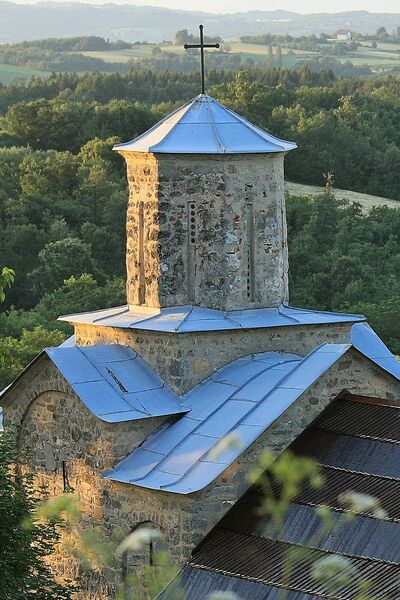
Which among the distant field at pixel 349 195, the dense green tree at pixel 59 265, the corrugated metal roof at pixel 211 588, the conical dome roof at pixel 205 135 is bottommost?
the distant field at pixel 349 195

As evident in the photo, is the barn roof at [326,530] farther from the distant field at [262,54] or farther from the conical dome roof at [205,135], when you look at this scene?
the distant field at [262,54]

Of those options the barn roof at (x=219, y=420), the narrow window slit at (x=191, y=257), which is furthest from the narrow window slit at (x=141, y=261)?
the barn roof at (x=219, y=420)

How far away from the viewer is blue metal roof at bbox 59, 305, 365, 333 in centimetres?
1253

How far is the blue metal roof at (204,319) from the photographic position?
12.5 meters

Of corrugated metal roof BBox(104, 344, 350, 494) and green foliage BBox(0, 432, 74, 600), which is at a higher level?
corrugated metal roof BBox(104, 344, 350, 494)

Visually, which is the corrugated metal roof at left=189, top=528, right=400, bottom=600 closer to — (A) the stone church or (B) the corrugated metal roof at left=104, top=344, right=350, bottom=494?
(A) the stone church

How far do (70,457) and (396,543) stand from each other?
3151mm

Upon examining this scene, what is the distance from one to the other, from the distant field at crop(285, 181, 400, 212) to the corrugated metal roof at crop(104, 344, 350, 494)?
33688 millimetres

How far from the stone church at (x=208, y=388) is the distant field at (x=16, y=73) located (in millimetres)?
80383

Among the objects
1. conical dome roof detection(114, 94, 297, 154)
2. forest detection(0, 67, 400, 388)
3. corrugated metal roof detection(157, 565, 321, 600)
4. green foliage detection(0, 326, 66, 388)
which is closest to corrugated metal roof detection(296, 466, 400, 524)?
corrugated metal roof detection(157, 565, 321, 600)

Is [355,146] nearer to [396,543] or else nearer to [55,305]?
[55,305]

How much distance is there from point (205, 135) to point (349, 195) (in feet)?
124

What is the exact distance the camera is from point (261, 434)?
37.4 ft

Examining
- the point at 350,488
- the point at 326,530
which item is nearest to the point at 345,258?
the point at 350,488
